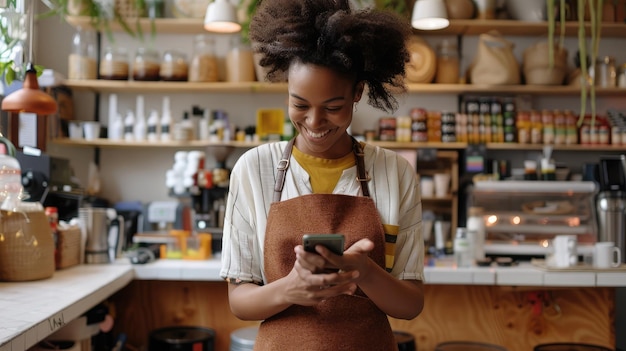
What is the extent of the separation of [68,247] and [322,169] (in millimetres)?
2133

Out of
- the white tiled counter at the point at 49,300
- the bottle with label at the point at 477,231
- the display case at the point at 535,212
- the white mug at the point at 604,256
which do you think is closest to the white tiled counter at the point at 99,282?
the white tiled counter at the point at 49,300

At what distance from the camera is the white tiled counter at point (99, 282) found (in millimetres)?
1904

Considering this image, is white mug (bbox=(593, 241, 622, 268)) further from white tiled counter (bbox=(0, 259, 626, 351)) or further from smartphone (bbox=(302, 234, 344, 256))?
smartphone (bbox=(302, 234, 344, 256))

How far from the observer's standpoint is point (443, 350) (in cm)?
309

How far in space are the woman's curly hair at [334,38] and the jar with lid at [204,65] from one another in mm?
3265

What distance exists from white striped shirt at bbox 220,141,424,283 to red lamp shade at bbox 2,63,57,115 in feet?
3.89

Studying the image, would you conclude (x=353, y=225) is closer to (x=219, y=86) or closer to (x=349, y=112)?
(x=349, y=112)

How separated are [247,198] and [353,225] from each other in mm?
249

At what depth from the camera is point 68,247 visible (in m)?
3.22

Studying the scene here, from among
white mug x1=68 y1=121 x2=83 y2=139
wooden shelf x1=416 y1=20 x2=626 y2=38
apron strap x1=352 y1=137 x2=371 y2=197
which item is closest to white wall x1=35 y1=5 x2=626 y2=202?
wooden shelf x1=416 y1=20 x2=626 y2=38

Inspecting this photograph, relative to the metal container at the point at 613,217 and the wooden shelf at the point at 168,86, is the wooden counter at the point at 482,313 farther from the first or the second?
the wooden shelf at the point at 168,86

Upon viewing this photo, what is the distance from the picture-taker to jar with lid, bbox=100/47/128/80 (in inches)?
183

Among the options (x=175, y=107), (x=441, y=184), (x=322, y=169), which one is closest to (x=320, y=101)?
(x=322, y=169)

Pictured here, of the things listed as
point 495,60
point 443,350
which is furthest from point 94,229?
point 495,60
